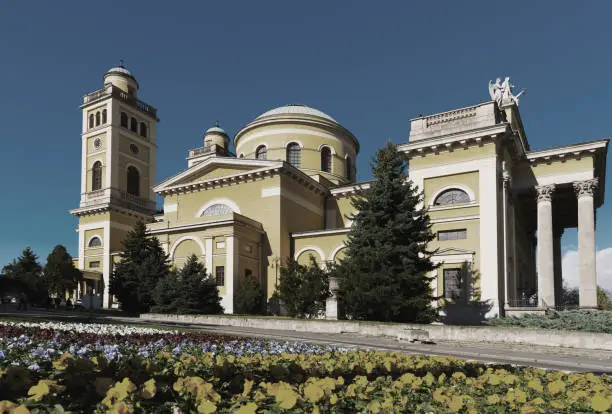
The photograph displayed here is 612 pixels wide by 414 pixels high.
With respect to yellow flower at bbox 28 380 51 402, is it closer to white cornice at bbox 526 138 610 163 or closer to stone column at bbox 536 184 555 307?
stone column at bbox 536 184 555 307

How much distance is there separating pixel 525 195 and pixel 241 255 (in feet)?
66.2

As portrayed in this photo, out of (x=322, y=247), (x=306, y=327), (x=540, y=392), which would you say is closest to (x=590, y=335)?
(x=306, y=327)

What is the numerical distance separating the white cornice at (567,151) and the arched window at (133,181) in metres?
39.0

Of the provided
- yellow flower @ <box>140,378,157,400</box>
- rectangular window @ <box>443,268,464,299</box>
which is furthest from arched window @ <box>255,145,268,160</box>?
yellow flower @ <box>140,378,157,400</box>

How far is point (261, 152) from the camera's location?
1861 inches

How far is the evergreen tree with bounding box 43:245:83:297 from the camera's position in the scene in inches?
1711

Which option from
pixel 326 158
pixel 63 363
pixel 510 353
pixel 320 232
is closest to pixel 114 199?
pixel 326 158

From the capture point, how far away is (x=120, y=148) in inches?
2115

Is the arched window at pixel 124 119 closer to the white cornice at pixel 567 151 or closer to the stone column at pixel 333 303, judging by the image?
the stone column at pixel 333 303

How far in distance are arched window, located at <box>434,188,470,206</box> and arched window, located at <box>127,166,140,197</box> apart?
34.7 metres

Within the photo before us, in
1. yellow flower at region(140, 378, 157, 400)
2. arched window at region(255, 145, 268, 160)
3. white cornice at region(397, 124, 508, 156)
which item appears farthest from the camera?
arched window at region(255, 145, 268, 160)

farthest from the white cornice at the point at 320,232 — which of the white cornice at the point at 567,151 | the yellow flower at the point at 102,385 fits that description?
the yellow flower at the point at 102,385

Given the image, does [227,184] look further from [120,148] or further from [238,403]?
[238,403]

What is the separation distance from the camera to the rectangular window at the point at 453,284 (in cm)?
3064
